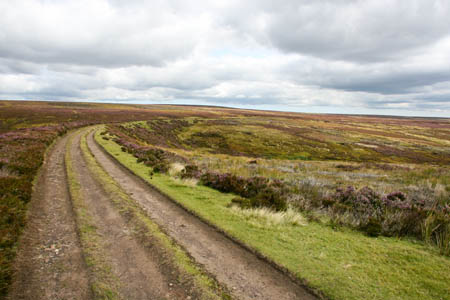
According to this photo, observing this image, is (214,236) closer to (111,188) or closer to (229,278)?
(229,278)

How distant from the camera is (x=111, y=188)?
11.8 metres

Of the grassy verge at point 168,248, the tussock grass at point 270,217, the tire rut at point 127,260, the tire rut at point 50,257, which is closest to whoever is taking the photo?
the tire rut at point 50,257

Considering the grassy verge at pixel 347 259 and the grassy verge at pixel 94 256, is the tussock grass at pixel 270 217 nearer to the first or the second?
the grassy verge at pixel 347 259

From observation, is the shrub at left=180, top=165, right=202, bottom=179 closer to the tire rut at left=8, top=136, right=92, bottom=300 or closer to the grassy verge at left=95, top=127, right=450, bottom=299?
the grassy verge at left=95, top=127, right=450, bottom=299

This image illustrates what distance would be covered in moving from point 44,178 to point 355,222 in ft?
54.0

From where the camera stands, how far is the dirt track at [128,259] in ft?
16.0

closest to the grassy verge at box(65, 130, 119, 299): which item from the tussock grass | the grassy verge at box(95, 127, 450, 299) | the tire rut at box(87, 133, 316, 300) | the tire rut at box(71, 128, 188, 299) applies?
the tire rut at box(71, 128, 188, 299)

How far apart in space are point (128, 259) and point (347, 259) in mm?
6172

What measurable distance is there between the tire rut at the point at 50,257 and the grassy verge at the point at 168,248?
70.3 inches

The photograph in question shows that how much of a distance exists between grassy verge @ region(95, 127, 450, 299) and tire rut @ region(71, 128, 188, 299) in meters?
2.83

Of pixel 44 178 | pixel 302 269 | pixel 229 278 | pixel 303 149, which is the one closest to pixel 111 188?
pixel 44 178

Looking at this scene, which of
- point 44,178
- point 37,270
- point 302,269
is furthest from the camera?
point 44,178

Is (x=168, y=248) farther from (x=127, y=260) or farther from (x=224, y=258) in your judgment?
(x=224, y=258)

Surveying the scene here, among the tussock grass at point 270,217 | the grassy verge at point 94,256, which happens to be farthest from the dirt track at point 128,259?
the tussock grass at point 270,217
